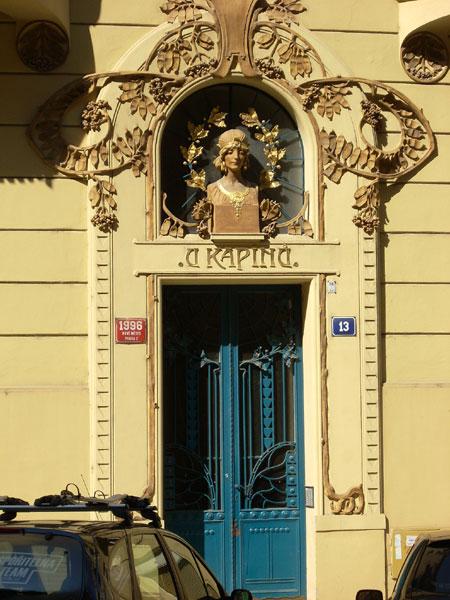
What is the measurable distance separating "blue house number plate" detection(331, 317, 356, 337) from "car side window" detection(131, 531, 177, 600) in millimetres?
6194

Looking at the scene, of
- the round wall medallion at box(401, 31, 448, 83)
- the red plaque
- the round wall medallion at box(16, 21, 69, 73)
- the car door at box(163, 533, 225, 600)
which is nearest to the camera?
the car door at box(163, 533, 225, 600)

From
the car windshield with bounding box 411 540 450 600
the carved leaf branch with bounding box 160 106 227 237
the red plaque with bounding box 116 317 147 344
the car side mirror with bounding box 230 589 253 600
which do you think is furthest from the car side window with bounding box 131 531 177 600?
the carved leaf branch with bounding box 160 106 227 237

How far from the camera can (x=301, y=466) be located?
49.0 ft

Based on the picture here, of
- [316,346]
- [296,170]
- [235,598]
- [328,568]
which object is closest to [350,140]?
[296,170]

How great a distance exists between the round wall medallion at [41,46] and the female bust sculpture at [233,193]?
1957 mm

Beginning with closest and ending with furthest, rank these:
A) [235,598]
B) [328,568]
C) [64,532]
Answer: [64,532] → [235,598] → [328,568]

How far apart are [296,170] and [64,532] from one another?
8117 millimetres

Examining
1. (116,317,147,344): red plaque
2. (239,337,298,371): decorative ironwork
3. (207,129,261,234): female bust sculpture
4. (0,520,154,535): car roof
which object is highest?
(207,129,261,234): female bust sculpture

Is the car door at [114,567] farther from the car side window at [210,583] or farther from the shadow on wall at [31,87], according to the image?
the shadow on wall at [31,87]

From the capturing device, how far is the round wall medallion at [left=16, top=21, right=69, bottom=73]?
1444cm

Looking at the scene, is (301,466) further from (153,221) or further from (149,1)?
(149,1)

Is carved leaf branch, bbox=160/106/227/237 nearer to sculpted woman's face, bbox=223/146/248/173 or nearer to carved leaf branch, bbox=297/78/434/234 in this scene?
sculpted woman's face, bbox=223/146/248/173

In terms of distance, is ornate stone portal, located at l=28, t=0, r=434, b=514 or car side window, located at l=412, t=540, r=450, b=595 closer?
car side window, located at l=412, t=540, r=450, b=595

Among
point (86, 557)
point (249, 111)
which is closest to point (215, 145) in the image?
point (249, 111)
